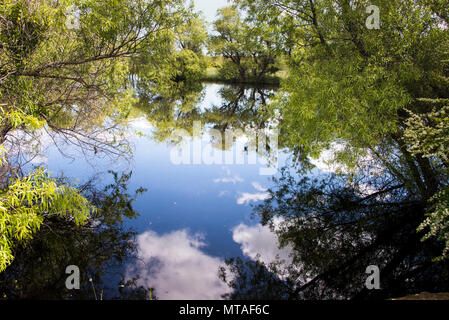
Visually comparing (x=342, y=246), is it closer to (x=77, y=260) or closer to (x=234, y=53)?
(x=77, y=260)

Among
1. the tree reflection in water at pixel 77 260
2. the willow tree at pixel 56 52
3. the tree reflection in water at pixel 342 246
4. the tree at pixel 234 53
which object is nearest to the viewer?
the tree reflection in water at pixel 77 260

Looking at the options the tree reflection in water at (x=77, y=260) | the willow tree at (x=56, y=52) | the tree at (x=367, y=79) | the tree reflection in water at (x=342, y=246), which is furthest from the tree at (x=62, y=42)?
the tree at (x=367, y=79)

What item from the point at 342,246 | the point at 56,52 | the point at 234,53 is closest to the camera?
the point at 342,246

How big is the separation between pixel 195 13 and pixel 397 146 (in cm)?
913

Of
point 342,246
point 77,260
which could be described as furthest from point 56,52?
point 342,246

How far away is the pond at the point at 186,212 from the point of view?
181 inches

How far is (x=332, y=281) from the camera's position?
4422mm

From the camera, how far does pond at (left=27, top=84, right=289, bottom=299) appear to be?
459 cm

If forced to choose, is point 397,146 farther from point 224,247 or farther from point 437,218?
point 224,247

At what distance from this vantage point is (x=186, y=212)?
22.3ft

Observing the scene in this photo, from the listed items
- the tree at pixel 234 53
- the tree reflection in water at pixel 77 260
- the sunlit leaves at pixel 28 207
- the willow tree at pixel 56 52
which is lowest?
the tree reflection in water at pixel 77 260

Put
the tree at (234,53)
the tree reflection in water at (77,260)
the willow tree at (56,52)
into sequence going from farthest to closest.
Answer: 1. the tree at (234,53)
2. the willow tree at (56,52)
3. the tree reflection in water at (77,260)

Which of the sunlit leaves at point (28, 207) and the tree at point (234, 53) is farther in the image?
the tree at point (234, 53)

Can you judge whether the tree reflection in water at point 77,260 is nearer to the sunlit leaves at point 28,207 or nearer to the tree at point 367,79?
the sunlit leaves at point 28,207
